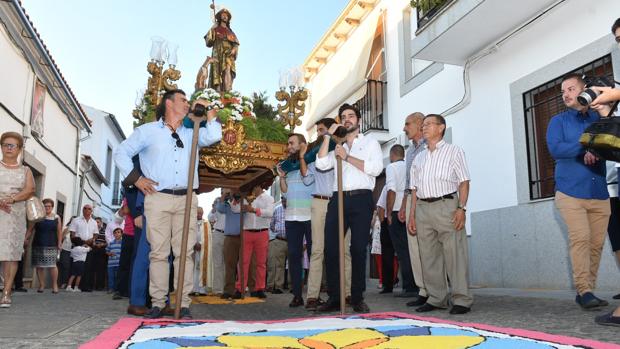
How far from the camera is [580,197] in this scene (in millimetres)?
3895

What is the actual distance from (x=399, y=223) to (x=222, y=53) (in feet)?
9.86

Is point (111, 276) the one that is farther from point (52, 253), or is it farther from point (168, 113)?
point (168, 113)

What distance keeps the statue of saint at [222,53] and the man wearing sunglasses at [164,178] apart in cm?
214

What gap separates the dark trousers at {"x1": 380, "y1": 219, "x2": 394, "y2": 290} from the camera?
21.7ft

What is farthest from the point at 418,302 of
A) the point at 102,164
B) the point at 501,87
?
the point at 102,164

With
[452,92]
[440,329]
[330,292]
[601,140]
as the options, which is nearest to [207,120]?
[330,292]

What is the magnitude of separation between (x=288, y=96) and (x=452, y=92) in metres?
4.06

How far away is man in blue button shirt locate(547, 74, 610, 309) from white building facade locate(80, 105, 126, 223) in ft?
59.7

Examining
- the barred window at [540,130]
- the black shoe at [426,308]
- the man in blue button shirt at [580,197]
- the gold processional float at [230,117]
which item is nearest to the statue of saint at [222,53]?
the gold processional float at [230,117]

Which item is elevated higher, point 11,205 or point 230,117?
point 230,117

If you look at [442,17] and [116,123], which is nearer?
[442,17]

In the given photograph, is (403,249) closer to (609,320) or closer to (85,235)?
(609,320)

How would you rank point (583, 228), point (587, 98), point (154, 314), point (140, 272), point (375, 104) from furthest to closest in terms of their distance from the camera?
point (375, 104), point (140, 272), point (583, 228), point (154, 314), point (587, 98)

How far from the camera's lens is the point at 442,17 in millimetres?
7785
